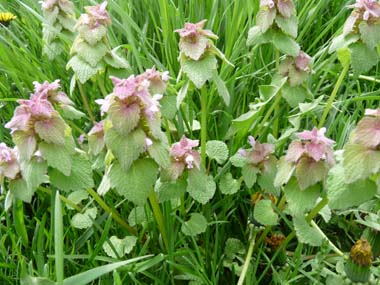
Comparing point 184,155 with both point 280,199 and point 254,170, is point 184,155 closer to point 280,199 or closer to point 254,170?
point 254,170

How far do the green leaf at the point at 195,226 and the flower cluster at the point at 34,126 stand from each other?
29cm

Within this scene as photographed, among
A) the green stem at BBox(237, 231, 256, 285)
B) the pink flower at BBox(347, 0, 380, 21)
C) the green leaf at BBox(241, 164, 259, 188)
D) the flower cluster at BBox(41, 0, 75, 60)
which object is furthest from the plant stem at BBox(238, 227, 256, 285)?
the flower cluster at BBox(41, 0, 75, 60)

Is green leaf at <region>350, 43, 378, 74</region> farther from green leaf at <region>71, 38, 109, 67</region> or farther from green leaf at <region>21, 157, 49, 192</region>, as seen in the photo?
green leaf at <region>21, 157, 49, 192</region>

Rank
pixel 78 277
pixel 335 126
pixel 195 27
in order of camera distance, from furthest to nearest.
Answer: pixel 335 126 < pixel 195 27 < pixel 78 277

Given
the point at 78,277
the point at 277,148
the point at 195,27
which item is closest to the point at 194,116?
the point at 277,148

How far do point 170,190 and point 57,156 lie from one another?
0.64 feet

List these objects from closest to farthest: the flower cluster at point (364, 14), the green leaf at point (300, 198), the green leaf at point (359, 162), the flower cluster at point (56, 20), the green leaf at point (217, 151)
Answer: the green leaf at point (359, 162) → the green leaf at point (300, 198) → the flower cluster at point (364, 14) → the green leaf at point (217, 151) → the flower cluster at point (56, 20)

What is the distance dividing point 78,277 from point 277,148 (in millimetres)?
534

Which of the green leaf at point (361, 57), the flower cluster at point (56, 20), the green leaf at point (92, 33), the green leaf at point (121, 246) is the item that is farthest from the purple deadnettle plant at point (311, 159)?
the flower cluster at point (56, 20)

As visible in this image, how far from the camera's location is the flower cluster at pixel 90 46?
1.14m

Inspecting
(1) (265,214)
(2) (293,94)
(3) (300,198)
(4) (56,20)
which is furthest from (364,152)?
(4) (56,20)

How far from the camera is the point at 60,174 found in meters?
0.96

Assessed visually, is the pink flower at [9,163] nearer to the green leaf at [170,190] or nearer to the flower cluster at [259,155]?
the green leaf at [170,190]

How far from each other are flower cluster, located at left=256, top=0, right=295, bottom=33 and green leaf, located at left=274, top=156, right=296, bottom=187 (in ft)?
1.01
